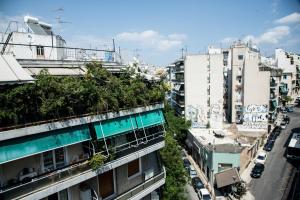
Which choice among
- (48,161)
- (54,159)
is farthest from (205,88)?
(48,161)

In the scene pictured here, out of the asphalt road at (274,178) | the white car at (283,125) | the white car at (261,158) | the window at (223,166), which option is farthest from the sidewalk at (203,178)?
the white car at (283,125)

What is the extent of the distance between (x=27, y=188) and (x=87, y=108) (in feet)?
14.5

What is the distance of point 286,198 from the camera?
28.7 meters

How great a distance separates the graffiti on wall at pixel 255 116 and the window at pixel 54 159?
1809 inches

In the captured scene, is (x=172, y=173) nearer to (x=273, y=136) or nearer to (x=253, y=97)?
(x=273, y=136)

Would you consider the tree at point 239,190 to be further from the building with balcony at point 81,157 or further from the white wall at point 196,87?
the white wall at point 196,87

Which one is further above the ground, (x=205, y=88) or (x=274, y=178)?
(x=205, y=88)

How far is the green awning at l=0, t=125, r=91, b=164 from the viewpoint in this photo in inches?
388

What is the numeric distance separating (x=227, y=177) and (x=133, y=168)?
19.4 m

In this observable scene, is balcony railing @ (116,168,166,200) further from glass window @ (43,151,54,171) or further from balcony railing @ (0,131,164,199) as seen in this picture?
glass window @ (43,151,54,171)

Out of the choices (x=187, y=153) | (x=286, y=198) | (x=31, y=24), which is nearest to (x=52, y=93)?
(x=31, y=24)

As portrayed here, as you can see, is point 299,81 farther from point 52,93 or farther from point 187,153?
point 52,93

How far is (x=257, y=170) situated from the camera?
35.5 meters

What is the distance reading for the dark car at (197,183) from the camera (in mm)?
32312
